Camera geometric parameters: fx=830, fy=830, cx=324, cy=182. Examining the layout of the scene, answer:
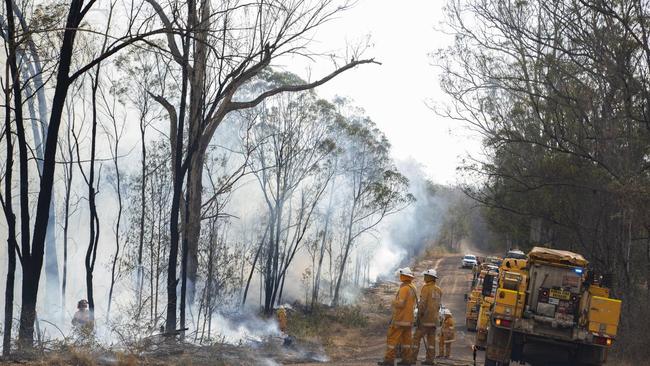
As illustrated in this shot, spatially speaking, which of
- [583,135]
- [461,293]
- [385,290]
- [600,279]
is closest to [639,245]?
[583,135]

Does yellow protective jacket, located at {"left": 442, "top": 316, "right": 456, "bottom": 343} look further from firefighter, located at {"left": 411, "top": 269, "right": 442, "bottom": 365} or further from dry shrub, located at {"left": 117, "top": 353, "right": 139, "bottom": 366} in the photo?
dry shrub, located at {"left": 117, "top": 353, "right": 139, "bottom": 366}

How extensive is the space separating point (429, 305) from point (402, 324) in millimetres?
1184

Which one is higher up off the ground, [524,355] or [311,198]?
[311,198]

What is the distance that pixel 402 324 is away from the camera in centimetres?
1367

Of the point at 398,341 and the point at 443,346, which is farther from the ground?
the point at 398,341

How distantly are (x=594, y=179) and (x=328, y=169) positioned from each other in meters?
26.7

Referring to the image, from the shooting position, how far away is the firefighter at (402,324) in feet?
44.9

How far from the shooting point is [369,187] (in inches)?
2450

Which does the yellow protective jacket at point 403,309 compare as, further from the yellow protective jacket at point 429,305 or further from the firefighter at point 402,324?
the yellow protective jacket at point 429,305

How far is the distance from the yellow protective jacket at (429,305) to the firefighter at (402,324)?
25.6 inches

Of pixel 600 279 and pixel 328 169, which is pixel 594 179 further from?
pixel 328 169

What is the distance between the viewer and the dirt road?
25031 millimetres

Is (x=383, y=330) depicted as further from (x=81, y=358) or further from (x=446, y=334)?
(x=81, y=358)

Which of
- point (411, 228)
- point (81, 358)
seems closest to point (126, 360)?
point (81, 358)
